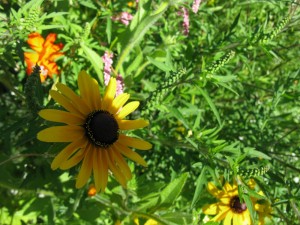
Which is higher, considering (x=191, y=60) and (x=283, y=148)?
(x=191, y=60)

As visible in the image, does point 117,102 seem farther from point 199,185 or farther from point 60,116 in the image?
point 199,185

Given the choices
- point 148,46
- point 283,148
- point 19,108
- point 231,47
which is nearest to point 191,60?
point 231,47

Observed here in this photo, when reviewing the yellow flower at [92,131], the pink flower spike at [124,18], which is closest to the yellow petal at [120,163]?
the yellow flower at [92,131]

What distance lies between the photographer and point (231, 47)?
1804 mm

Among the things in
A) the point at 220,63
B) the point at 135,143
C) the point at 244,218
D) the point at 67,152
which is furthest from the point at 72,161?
the point at 244,218

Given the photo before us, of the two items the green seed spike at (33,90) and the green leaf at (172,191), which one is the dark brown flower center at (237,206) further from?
the green seed spike at (33,90)

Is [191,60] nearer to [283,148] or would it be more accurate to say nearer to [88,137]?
A: [88,137]

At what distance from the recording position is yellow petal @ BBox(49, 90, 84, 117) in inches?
46.6

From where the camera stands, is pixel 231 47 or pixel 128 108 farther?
pixel 231 47

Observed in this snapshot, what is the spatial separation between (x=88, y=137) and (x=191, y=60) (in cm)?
74

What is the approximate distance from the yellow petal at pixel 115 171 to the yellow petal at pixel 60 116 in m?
0.16

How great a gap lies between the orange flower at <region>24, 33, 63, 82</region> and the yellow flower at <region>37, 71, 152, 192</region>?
730 millimetres

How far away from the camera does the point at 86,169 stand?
1.25 m

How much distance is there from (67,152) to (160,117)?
707 millimetres
